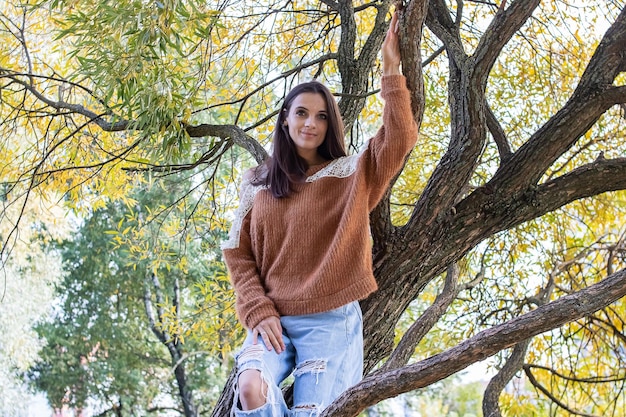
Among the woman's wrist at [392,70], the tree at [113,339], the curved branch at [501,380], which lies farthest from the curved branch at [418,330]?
the tree at [113,339]

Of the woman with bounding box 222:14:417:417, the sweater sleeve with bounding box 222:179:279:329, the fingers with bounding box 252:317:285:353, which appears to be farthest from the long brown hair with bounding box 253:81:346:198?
the fingers with bounding box 252:317:285:353


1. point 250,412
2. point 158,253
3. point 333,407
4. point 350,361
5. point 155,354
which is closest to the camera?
point 333,407

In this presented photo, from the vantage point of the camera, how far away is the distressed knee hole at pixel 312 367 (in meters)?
1.74

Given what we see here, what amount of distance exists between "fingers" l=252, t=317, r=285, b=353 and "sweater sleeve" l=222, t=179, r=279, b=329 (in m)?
0.02

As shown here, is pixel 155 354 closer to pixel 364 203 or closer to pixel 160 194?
pixel 160 194

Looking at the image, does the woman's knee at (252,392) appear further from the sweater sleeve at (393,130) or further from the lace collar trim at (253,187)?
the sweater sleeve at (393,130)

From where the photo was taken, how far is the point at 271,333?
1.79m

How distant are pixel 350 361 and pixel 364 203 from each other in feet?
Result: 1.23

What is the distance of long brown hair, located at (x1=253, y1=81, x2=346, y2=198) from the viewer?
1945 millimetres

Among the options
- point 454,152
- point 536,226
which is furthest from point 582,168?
point 536,226

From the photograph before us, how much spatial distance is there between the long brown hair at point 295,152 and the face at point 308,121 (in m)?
0.01

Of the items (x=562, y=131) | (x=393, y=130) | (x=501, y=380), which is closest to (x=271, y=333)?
(x=393, y=130)

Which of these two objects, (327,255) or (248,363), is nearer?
(248,363)

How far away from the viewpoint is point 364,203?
1.87 m
